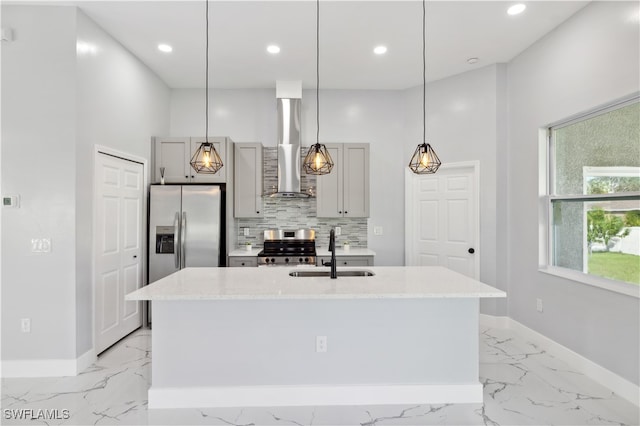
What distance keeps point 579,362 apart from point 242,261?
3582 millimetres

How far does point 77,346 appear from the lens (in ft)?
9.71

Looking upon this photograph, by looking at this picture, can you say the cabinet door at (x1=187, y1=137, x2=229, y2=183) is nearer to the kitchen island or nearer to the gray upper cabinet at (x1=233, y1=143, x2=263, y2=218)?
the gray upper cabinet at (x1=233, y1=143, x2=263, y2=218)

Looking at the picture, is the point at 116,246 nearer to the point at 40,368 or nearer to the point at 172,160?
the point at 40,368

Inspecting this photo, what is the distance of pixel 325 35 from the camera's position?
3516 millimetres

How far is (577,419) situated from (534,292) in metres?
1.59

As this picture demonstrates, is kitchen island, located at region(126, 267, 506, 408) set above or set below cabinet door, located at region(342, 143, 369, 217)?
below

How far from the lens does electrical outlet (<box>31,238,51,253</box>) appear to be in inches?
115

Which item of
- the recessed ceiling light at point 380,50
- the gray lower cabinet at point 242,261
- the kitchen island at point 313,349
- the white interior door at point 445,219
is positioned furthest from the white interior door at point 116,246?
the white interior door at point 445,219

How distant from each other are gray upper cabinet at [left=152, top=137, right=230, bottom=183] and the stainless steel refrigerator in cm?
29

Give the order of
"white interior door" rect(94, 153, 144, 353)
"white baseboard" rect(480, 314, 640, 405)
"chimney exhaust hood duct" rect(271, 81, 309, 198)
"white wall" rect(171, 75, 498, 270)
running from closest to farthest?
"white baseboard" rect(480, 314, 640, 405) → "white interior door" rect(94, 153, 144, 353) → "chimney exhaust hood duct" rect(271, 81, 309, 198) → "white wall" rect(171, 75, 498, 270)

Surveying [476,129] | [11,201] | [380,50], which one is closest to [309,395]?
[11,201]

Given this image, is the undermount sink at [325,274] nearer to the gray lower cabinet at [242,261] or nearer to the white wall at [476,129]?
the gray lower cabinet at [242,261]

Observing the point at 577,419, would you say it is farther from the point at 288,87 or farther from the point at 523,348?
the point at 288,87

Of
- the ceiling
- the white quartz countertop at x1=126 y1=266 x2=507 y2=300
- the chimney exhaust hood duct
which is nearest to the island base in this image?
the white quartz countertop at x1=126 y1=266 x2=507 y2=300
